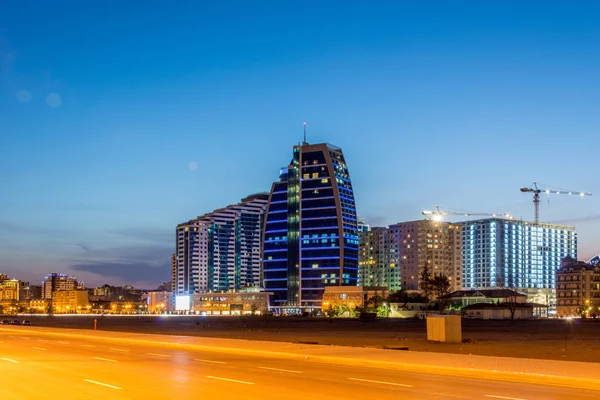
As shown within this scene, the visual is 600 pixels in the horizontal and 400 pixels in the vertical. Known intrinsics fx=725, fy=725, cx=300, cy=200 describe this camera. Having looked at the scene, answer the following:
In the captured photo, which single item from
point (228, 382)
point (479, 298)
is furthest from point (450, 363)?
point (479, 298)

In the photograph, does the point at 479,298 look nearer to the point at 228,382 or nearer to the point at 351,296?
the point at 351,296

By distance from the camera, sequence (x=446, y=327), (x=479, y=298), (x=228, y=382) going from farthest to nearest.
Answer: (x=479, y=298) → (x=446, y=327) → (x=228, y=382)

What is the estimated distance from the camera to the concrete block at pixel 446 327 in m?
40.8

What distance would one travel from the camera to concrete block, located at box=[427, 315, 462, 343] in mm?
40750

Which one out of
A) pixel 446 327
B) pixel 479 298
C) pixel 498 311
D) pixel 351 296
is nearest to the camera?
pixel 446 327

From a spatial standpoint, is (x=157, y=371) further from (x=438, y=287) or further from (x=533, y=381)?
(x=438, y=287)

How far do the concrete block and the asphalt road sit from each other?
46.5 ft

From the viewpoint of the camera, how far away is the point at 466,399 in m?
17.6

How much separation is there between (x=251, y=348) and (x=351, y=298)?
16276 cm

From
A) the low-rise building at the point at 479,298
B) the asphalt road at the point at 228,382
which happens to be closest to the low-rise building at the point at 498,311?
the low-rise building at the point at 479,298

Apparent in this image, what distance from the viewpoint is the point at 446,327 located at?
135ft

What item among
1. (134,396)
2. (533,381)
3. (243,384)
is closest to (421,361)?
(533,381)

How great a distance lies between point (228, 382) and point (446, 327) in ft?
74.9

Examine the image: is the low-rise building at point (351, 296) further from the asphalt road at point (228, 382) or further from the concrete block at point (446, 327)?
the asphalt road at point (228, 382)
